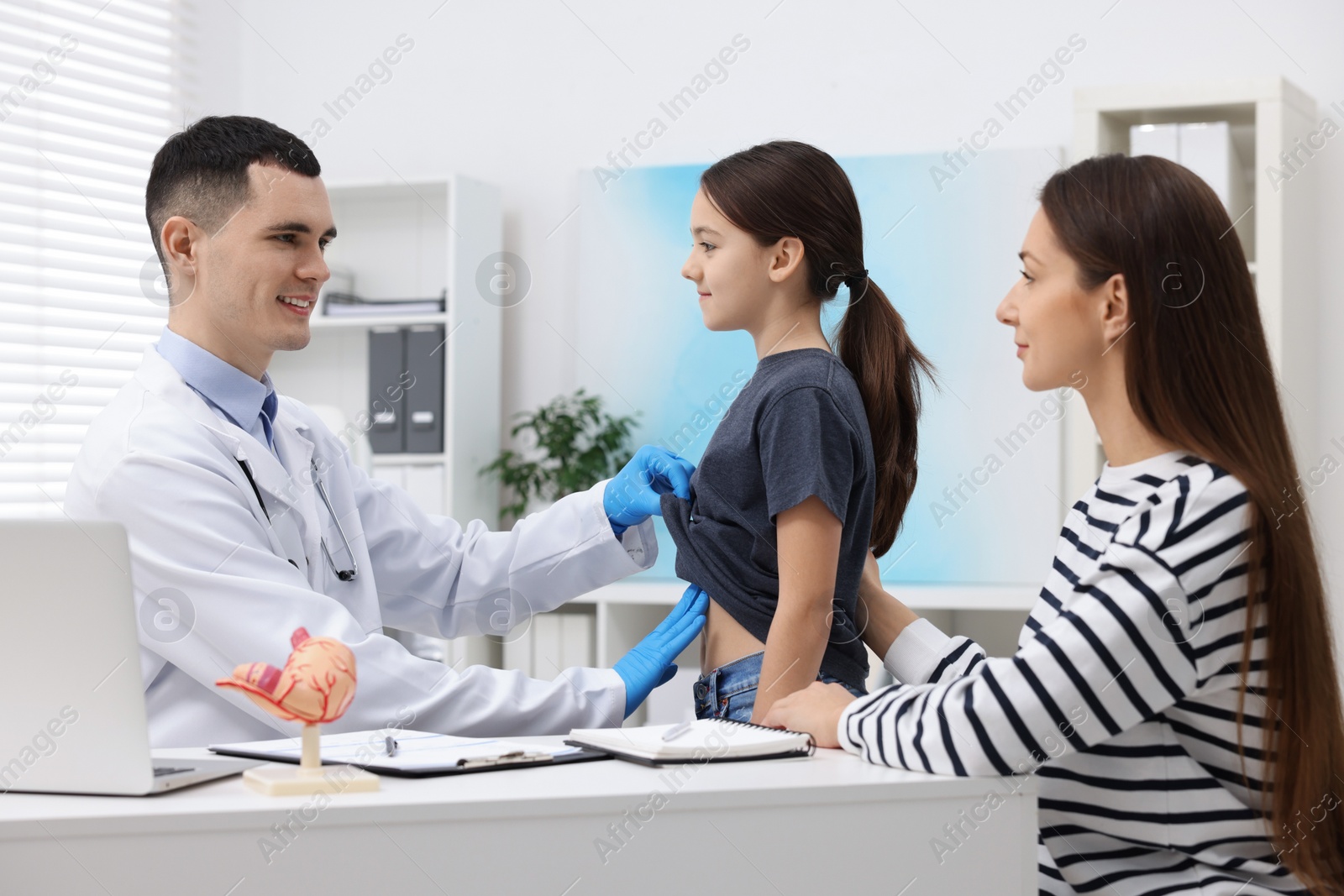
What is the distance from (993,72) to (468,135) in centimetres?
183

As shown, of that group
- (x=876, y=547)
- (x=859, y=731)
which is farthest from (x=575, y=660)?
(x=859, y=731)

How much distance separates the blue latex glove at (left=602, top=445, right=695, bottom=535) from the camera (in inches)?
71.9

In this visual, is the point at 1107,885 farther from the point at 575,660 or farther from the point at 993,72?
the point at 993,72

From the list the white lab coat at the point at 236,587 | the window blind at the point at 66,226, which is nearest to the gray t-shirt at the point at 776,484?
the white lab coat at the point at 236,587

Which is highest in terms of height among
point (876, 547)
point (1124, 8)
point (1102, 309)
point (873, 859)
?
point (1124, 8)

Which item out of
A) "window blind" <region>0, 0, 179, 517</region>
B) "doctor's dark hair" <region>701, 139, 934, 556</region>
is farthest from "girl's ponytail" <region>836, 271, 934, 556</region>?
"window blind" <region>0, 0, 179, 517</region>

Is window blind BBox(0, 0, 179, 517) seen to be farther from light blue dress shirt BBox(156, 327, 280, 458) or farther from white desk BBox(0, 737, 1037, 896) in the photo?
white desk BBox(0, 737, 1037, 896)

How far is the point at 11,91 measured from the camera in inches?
136

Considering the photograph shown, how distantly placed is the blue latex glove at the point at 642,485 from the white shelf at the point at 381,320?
208cm

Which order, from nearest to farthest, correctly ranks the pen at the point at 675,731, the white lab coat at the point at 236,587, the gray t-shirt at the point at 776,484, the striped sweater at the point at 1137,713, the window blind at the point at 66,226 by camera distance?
the striped sweater at the point at 1137,713, the pen at the point at 675,731, the white lab coat at the point at 236,587, the gray t-shirt at the point at 776,484, the window blind at the point at 66,226

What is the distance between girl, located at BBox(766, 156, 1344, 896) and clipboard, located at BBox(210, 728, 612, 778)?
30 centimetres

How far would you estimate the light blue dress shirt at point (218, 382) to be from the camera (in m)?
1.71

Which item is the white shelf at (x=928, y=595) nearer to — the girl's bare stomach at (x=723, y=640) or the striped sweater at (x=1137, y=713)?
the girl's bare stomach at (x=723, y=640)

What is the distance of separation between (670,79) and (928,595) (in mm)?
1961
